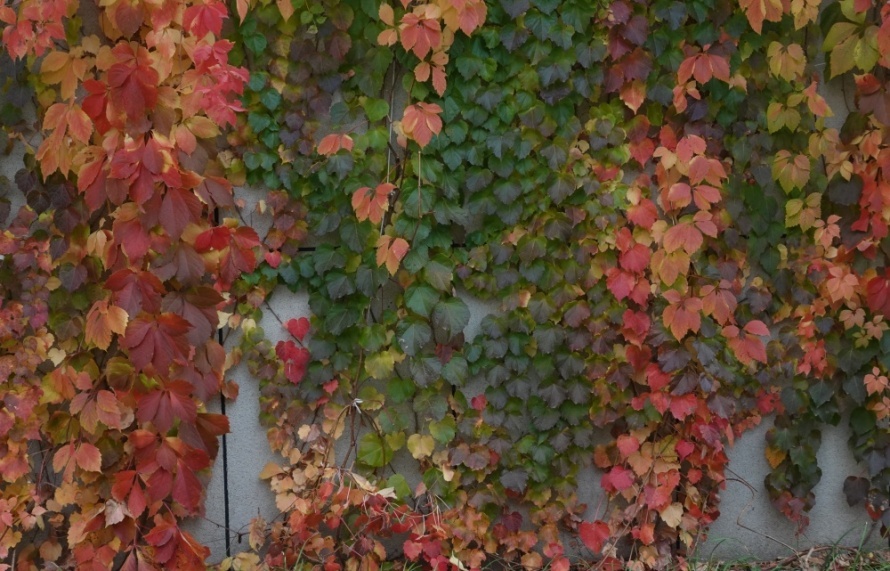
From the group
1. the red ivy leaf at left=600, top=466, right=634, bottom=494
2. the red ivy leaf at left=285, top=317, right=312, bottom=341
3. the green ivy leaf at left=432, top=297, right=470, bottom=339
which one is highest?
the green ivy leaf at left=432, top=297, right=470, bottom=339

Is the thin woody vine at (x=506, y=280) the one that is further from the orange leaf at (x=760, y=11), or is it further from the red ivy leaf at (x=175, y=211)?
the red ivy leaf at (x=175, y=211)

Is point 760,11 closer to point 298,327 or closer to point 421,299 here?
point 421,299

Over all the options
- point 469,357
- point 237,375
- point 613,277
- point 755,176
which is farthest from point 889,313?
point 237,375

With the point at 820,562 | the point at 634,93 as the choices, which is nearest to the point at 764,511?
the point at 820,562

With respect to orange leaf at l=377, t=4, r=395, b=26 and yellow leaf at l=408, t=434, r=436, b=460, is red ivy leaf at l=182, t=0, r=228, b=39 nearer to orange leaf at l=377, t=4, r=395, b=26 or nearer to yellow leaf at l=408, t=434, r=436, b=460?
orange leaf at l=377, t=4, r=395, b=26

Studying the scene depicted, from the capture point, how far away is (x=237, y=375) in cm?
263

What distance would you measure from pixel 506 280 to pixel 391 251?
1.25 ft

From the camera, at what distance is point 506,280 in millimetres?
2578

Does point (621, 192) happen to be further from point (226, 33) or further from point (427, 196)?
point (226, 33)

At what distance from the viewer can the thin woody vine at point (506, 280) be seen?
8.00 feet

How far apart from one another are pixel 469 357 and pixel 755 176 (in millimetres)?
1075

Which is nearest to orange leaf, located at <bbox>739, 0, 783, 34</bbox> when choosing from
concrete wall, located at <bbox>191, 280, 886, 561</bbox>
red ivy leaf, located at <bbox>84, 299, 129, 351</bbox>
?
concrete wall, located at <bbox>191, 280, 886, 561</bbox>

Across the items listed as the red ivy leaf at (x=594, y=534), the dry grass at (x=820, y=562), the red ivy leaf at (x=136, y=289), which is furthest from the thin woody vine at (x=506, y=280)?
the red ivy leaf at (x=136, y=289)

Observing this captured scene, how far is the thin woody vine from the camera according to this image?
244cm
